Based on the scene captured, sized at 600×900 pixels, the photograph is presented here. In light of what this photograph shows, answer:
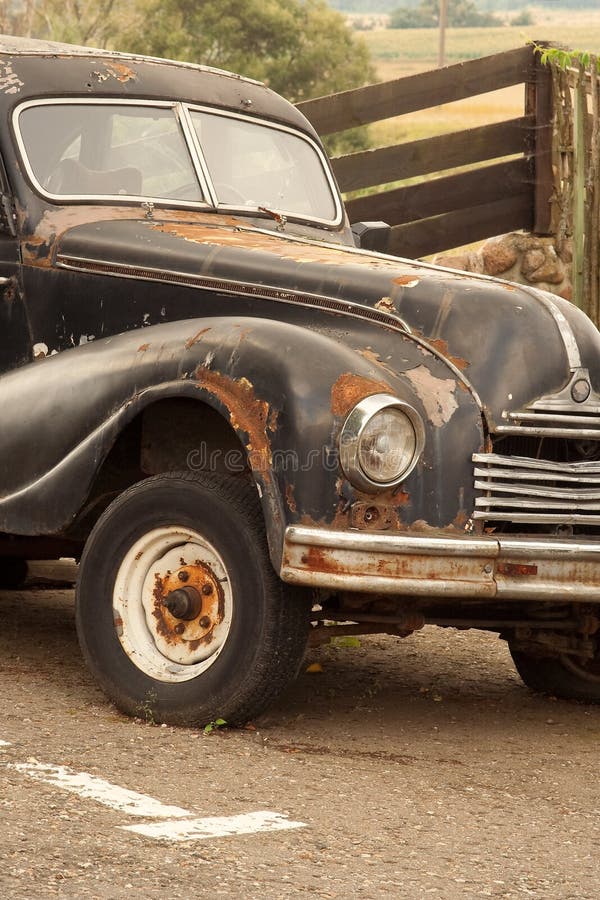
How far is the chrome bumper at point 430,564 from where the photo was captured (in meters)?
4.61

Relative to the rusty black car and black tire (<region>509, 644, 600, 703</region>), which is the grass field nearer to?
black tire (<region>509, 644, 600, 703</region>)

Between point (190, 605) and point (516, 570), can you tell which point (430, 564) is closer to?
point (516, 570)

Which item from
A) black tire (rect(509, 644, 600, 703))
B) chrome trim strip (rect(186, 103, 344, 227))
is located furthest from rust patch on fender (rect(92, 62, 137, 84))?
black tire (rect(509, 644, 600, 703))

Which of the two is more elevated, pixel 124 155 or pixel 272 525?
pixel 124 155

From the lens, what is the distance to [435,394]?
4.85 m

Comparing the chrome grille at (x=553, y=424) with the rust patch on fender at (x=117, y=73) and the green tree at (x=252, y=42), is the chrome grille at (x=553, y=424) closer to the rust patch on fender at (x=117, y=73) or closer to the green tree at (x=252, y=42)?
the rust patch on fender at (x=117, y=73)

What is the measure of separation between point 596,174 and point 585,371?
578 centimetres

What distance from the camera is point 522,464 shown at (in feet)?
→ 15.9

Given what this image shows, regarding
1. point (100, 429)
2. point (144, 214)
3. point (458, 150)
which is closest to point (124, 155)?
point (144, 214)

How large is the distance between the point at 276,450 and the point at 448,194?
652 cm

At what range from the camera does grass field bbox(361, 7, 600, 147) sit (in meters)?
67.4

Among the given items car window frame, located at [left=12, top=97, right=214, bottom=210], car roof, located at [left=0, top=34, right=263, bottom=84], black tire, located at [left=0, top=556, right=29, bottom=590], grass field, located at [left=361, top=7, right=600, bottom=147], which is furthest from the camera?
grass field, located at [left=361, top=7, right=600, bottom=147]

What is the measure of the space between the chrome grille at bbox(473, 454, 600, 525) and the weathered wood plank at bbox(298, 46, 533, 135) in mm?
6095

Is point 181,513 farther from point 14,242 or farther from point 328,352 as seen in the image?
point 14,242
